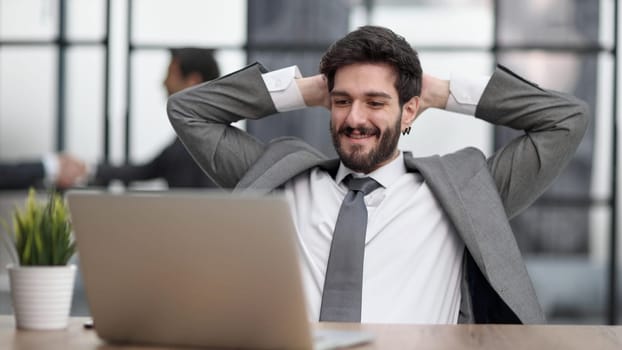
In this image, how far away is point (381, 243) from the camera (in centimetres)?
257

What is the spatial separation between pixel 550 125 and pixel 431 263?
0.56 metres

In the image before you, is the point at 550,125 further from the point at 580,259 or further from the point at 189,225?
the point at 580,259

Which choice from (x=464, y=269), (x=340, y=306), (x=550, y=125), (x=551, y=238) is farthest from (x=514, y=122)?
(x=551, y=238)

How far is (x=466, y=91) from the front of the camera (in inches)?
112

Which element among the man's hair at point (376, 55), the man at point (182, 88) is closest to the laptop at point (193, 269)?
the man's hair at point (376, 55)

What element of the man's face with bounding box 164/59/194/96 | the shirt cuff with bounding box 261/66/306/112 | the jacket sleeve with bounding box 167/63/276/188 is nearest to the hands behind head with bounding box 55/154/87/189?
the man's face with bounding box 164/59/194/96

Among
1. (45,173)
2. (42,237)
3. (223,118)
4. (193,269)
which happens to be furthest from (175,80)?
(193,269)

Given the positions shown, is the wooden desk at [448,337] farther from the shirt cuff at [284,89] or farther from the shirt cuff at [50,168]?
the shirt cuff at [50,168]

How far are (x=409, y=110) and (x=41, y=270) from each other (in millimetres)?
1256

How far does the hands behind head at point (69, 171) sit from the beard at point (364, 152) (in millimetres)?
2919

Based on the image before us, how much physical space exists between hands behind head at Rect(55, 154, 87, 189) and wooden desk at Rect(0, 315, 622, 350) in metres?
3.45

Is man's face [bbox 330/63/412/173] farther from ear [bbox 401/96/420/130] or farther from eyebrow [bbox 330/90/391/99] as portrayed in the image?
ear [bbox 401/96/420/130]

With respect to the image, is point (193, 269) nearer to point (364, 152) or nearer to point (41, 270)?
point (41, 270)

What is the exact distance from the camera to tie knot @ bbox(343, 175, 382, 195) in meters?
2.67
